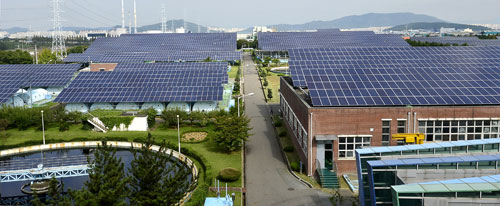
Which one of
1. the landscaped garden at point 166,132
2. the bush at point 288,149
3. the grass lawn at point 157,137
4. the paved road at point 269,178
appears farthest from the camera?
the bush at point 288,149

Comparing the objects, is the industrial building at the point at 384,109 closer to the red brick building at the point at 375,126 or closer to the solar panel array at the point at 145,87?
the red brick building at the point at 375,126

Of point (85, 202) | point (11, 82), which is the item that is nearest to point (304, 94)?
point (85, 202)

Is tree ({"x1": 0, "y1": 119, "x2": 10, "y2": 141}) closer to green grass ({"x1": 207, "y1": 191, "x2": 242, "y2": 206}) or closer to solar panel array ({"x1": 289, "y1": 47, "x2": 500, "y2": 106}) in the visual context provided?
green grass ({"x1": 207, "y1": 191, "x2": 242, "y2": 206})

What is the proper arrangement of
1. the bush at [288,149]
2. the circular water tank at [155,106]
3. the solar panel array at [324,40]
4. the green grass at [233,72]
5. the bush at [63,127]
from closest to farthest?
the bush at [288,149] → the bush at [63,127] → the circular water tank at [155,106] → the green grass at [233,72] → the solar panel array at [324,40]

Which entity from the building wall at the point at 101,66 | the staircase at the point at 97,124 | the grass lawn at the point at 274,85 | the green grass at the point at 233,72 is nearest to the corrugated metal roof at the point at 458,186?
the staircase at the point at 97,124

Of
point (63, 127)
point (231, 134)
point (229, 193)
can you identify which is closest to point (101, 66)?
point (63, 127)

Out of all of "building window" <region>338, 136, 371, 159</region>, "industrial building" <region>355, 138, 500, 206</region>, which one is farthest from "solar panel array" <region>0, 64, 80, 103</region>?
"industrial building" <region>355, 138, 500, 206</region>

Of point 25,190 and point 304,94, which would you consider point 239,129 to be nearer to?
point 304,94
